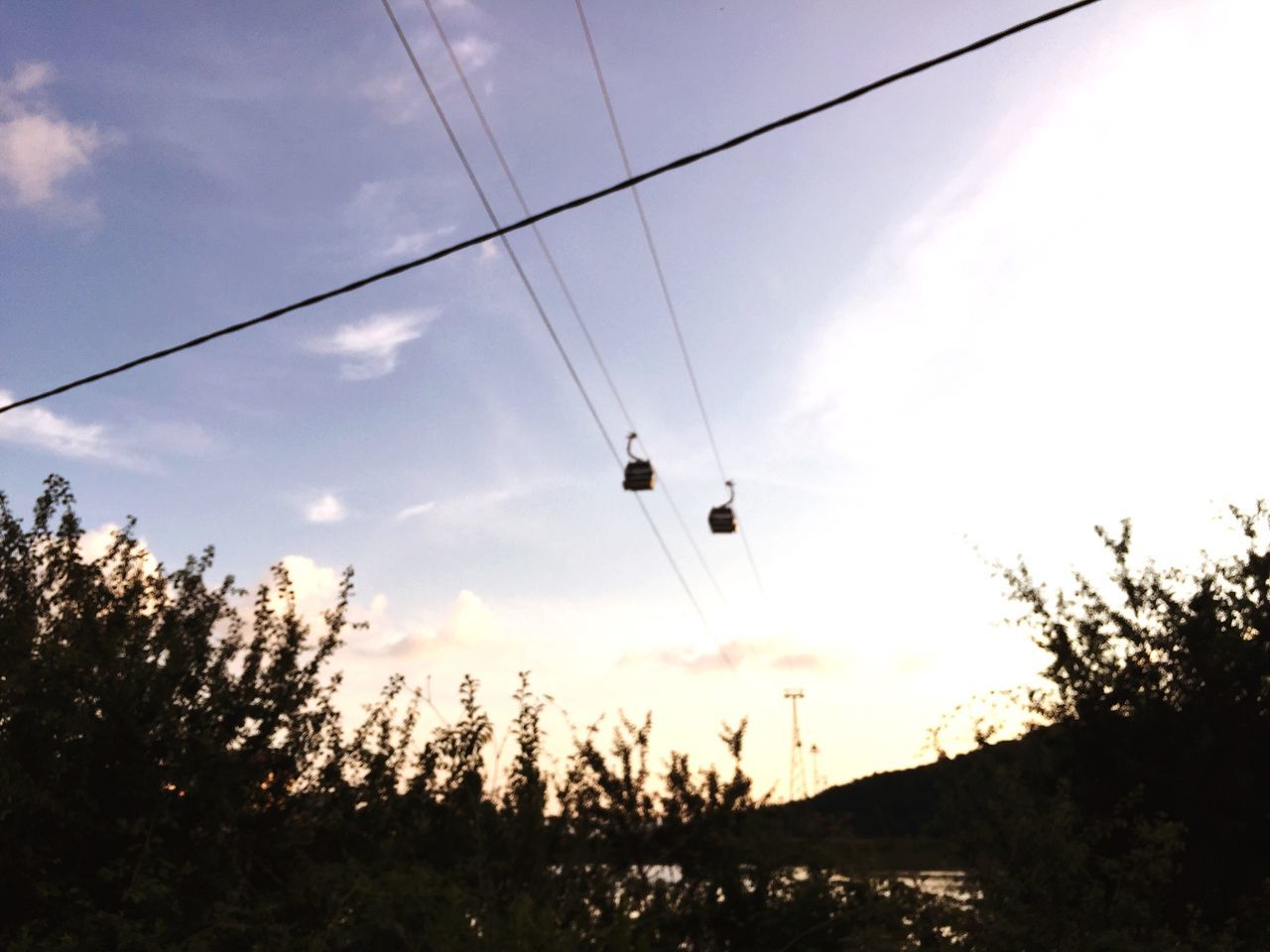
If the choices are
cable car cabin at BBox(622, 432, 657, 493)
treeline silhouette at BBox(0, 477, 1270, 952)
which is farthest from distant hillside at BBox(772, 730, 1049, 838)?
cable car cabin at BBox(622, 432, 657, 493)

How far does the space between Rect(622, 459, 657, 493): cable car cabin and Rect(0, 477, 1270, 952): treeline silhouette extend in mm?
5222

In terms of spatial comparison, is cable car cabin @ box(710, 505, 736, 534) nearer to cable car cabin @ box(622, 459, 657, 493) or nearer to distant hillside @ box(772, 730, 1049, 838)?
cable car cabin @ box(622, 459, 657, 493)

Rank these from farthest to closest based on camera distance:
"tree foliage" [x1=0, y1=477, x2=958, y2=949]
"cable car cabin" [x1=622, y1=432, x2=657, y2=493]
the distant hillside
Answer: "cable car cabin" [x1=622, y1=432, x2=657, y2=493] < the distant hillside < "tree foliage" [x1=0, y1=477, x2=958, y2=949]

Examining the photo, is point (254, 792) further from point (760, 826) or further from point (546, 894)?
point (760, 826)

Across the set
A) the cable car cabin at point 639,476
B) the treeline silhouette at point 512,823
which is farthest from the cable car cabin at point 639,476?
the treeline silhouette at point 512,823

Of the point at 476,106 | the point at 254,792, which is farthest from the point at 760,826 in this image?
the point at 476,106

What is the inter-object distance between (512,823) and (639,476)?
704 centimetres

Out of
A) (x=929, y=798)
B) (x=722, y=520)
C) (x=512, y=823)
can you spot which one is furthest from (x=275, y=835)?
(x=722, y=520)

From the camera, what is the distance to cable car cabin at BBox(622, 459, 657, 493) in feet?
54.3

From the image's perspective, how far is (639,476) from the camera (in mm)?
16562

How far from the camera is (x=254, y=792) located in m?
9.62

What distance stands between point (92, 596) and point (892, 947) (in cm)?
802

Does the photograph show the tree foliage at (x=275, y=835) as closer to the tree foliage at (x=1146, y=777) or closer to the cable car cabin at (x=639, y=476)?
the tree foliage at (x=1146, y=777)

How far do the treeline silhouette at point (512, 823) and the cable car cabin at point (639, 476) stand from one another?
Answer: 5.22 m
